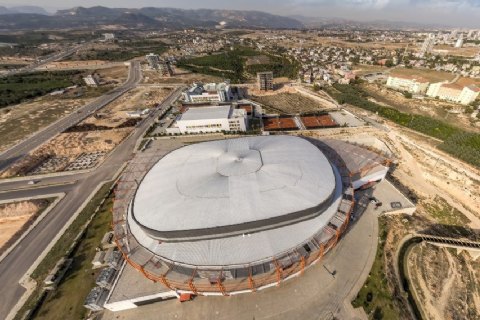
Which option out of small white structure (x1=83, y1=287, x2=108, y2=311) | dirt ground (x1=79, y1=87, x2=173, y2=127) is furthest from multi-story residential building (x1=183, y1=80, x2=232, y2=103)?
small white structure (x1=83, y1=287, x2=108, y2=311)

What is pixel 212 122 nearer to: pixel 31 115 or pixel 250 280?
pixel 250 280

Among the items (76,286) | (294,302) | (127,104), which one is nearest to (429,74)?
(294,302)

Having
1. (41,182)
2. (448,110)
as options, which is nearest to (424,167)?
(448,110)

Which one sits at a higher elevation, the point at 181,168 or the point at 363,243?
the point at 181,168

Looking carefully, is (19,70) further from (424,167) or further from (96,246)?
(424,167)

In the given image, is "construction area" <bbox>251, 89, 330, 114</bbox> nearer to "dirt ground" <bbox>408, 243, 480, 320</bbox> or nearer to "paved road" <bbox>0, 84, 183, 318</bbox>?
"paved road" <bbox>0, 84, 183, 318</bbox>
